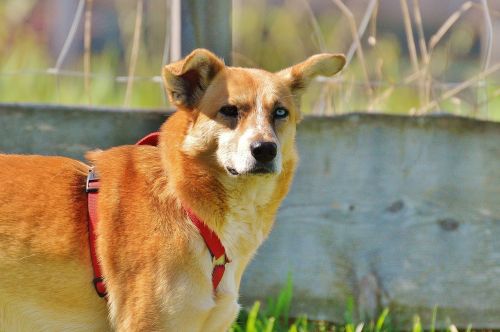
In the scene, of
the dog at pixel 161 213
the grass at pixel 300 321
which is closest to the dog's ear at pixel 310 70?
the dog at pixel 161 213

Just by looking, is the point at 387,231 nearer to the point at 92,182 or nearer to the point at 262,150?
the point at 262,150

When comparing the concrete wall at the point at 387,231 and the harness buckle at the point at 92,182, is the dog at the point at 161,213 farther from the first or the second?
the concrete wall at the point at 387,231

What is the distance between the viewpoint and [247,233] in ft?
11.3

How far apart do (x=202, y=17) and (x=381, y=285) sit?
66.1 inches

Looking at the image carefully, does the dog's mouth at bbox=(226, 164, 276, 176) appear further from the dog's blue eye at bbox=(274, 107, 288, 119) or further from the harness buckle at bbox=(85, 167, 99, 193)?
the harness buckle at bbox=(85, 167, 99, 193)

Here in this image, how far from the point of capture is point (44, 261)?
3.26 m

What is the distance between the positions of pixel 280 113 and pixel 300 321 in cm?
147

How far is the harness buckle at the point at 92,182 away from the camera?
133 inches

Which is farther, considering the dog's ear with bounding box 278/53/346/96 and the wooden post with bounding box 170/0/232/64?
the wooden post with bounding box 170/0/232/64

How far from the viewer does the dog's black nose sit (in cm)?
320

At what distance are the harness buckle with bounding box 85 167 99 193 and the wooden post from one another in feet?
4.06

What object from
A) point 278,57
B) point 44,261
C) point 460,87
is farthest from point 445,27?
point 44,261

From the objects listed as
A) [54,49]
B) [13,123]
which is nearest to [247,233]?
[13,123]

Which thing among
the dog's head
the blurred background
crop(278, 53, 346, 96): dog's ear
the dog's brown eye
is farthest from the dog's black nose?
the blurred background
